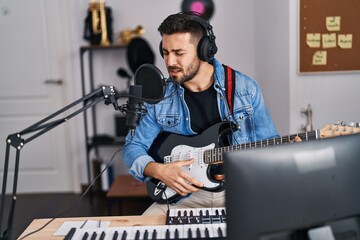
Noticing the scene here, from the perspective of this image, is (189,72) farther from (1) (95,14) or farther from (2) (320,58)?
(1) (95,14)

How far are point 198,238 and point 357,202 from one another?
441mm

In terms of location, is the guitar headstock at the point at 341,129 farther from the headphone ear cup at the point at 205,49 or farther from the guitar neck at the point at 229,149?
the headphone ear cup at the point at 205,49

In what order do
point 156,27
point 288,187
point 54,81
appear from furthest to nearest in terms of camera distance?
1. point 54,81
2. point 156,27
3. point 288,187

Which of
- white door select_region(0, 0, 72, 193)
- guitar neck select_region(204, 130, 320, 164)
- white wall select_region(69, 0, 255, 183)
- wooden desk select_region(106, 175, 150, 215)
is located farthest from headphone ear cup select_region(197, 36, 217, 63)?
white door select_region(0, 0, 72, 193)

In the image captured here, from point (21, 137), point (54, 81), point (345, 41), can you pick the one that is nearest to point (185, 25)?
point (21, 137)

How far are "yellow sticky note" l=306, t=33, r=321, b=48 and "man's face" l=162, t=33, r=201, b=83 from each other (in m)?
1.11

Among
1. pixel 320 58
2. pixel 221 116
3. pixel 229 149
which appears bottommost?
pixel 229 149

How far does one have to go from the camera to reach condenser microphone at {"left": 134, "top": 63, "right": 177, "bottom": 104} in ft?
3.53

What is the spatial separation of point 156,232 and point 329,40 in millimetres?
1922

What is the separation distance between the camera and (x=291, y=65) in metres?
2.54

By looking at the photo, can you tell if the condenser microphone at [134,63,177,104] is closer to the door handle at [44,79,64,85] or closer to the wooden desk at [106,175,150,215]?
the wooden desk at [106,175,150,215]

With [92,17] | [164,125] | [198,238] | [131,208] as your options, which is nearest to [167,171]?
[164,125]

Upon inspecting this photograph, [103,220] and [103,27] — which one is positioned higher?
[103,27]

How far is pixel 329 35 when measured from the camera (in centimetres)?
248
